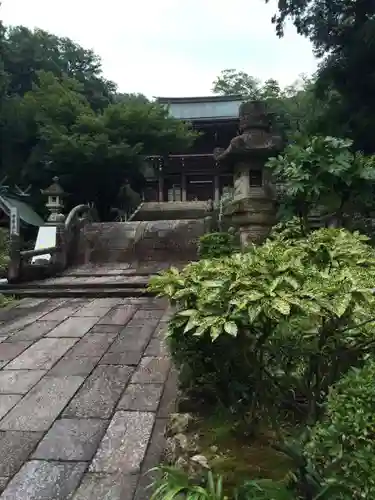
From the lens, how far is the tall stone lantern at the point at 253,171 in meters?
7.92

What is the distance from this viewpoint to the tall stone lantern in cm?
792

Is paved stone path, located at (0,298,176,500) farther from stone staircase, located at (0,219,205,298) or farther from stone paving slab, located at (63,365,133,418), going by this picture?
stone staircase, located at (0,219,205,298)

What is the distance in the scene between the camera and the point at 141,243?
11.9m

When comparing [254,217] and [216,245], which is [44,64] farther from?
[216,245]

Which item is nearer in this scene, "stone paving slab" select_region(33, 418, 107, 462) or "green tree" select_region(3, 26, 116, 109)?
"stone paving slab" select_region(33, 418, 107, 462)

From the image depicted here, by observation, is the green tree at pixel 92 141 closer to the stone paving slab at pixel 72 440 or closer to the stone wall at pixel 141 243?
the stone wall at pixel 141 243

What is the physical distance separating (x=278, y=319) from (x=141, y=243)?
33.8 feet

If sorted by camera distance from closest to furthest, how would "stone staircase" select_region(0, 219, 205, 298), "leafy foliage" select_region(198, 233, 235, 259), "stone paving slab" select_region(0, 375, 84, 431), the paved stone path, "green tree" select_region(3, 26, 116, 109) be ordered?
the paved stone path → "stone paving slab" select_region(0, 375, 84, 431) → "leafy foliage" select_region(198, 233, 235, 259) → "stone staircase" select_region(0, 219, 205, 298) → "green tree" select_region(3, 26, 116, 109)

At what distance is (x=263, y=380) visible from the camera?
2.16m

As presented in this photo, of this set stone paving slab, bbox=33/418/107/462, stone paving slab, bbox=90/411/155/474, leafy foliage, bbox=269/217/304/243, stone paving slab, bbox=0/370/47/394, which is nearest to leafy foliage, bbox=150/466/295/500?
stone paving slab, bbox=90/411/155/474

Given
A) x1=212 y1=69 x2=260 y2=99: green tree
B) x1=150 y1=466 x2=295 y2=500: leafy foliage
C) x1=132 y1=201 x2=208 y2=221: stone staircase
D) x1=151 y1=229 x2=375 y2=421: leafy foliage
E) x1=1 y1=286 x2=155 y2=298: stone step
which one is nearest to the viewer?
x1=150 y1=466 x2=295 y2=500: leafy foliage

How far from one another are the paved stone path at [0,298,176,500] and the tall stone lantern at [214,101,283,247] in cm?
298

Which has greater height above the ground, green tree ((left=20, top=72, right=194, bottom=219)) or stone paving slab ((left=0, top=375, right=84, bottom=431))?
green tree ((left=20, top=72, right=194, bottom=219))

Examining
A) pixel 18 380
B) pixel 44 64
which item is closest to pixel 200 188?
pixel 44 64
